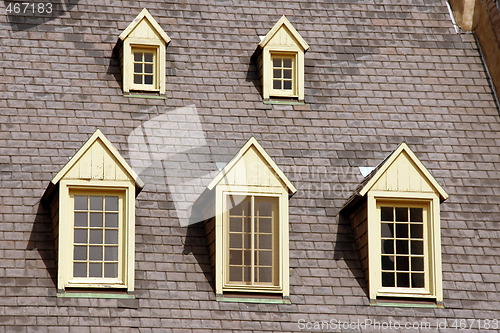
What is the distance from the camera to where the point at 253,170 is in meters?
24.7


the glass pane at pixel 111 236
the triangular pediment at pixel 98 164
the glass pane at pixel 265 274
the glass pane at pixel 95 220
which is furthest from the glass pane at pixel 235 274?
the glass pane at pixel 95 220

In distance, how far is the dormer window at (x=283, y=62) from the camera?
2761 cm

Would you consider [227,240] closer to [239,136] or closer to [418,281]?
[239,136]

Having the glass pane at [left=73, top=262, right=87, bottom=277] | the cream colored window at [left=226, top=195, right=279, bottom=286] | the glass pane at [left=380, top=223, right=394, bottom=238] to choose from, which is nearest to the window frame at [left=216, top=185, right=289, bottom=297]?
the cream colored window at [left=226, top=195, right=279, bottom=286]

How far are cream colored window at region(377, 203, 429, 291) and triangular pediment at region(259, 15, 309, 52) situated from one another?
15.7 feet

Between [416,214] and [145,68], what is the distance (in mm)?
6979

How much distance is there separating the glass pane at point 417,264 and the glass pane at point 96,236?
6273 mm

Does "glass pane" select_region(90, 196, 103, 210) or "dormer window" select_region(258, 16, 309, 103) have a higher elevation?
"dormer window" select_region(258, 16, 309, 103)

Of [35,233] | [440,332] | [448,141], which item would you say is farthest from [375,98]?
[35,233]

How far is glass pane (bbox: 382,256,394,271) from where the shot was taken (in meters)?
24.9

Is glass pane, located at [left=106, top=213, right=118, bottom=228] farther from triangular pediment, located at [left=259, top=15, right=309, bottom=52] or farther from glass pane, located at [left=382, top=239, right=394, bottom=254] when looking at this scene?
triangular pediment, located at [left=259, top=15, right=309, bottom=52]

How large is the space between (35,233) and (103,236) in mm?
1368

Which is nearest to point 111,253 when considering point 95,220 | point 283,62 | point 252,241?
point 95,220

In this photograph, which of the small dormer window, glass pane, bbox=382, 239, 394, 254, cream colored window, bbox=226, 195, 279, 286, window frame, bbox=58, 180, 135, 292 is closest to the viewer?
window frame, bbox=58, 180, 135, 292
